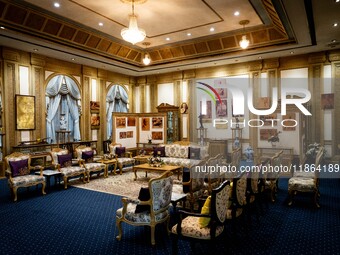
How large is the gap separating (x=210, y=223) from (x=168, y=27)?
20.2ft

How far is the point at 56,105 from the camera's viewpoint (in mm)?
9422

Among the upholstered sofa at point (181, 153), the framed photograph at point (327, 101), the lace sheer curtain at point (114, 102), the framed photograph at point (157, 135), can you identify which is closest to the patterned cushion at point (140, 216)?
the upholstered sofa at point (181, 153)

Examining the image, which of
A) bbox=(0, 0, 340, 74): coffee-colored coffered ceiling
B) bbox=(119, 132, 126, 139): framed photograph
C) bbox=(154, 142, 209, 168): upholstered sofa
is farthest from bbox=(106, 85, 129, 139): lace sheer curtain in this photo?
bbox=(154, 142, 209, 168): upholstered sofa

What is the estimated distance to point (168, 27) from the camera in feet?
25.3

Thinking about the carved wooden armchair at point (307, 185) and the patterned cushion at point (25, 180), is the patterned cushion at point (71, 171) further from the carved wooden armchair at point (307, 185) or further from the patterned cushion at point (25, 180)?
the carved wooden armchair at point (307, 185)

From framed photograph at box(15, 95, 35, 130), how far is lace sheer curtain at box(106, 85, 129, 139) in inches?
129

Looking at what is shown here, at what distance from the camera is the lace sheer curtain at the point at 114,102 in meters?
11.4

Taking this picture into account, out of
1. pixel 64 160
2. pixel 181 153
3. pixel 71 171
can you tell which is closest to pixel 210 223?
pixel 71 171

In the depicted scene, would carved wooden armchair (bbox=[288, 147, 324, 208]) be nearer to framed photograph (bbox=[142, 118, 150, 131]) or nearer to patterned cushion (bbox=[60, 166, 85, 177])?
patterned cushion (bbox=[60, 166, 85, 177])

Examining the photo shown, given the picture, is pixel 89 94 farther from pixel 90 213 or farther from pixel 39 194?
pixel 90 213

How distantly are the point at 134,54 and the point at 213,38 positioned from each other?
118 inches

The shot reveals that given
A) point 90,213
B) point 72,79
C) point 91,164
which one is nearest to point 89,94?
point 72,79

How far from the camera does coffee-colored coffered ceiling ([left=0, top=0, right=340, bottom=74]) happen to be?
601cm

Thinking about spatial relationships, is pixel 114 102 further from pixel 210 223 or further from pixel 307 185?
pixel 210 223
